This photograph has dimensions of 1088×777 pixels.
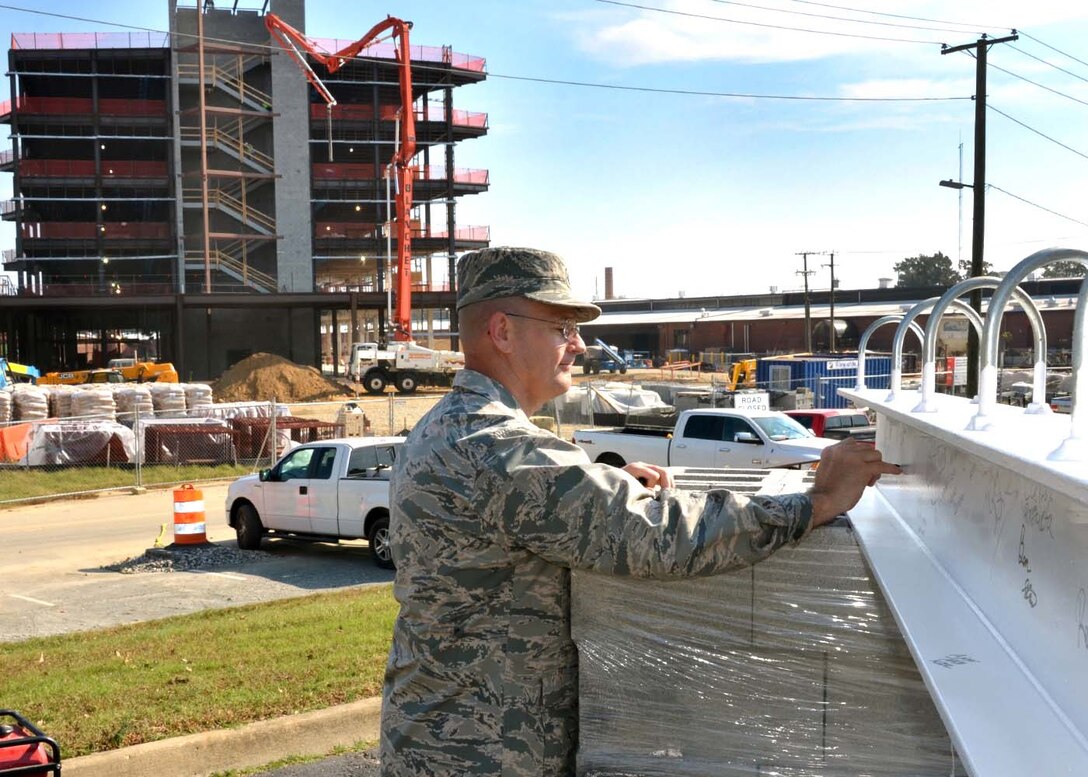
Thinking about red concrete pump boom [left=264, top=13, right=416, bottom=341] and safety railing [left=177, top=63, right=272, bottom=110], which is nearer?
red concrete pump boom [left=264, top=13, right=416, bottom=341]

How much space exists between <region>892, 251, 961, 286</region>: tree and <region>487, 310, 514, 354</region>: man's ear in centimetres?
11495

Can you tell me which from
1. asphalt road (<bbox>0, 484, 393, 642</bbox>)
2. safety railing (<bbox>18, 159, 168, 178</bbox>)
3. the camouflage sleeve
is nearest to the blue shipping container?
asphalt road (<bbox>0, 484, 393, 642</bbox>)

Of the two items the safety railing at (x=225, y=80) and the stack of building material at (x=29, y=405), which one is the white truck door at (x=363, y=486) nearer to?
the stack of building material at (x=29, y=405)

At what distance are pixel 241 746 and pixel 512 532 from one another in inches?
175

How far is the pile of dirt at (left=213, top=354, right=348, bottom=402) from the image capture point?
47.7 meters

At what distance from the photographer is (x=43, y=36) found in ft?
208

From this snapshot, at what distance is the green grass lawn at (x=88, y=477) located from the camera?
22.8 metres

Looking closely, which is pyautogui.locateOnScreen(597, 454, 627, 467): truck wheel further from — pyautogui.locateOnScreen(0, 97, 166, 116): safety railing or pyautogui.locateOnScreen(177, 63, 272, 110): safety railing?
pyautogui.locateOnScreen(0, 97, 166, 116): safety railing

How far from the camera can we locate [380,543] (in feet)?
45.6

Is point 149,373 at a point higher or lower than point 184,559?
higher

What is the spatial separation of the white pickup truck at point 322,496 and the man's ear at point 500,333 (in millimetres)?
11345

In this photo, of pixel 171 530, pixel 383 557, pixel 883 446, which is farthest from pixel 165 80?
pixel 883 446

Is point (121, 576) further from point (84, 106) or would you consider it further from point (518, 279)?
point (84, 106)
